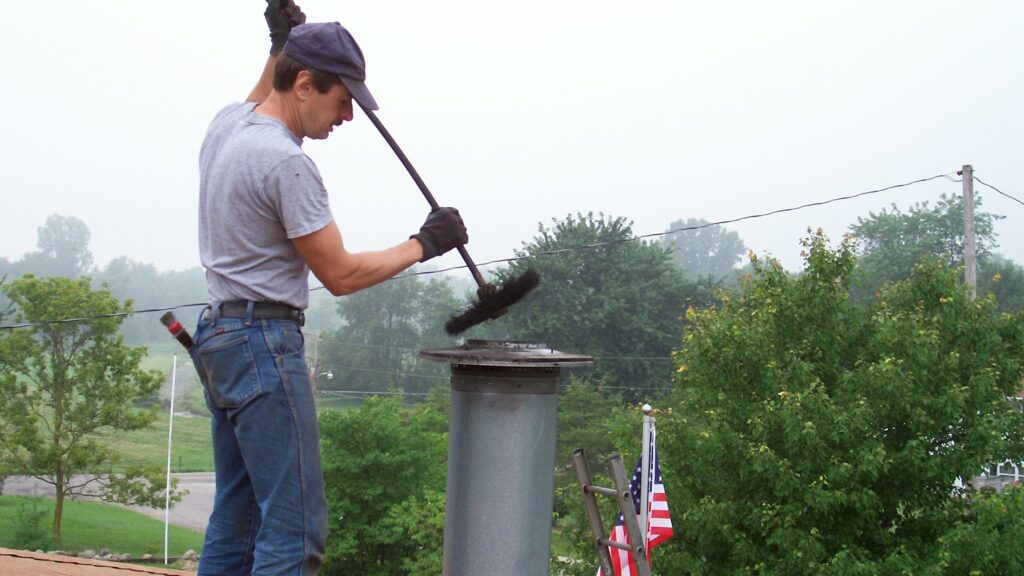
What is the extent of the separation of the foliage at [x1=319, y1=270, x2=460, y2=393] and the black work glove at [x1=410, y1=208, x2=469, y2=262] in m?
48.7

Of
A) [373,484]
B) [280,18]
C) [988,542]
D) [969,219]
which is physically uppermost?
[969,219]

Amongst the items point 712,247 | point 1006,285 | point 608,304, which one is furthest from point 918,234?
point 712,247

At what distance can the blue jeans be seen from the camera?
206 centimetres

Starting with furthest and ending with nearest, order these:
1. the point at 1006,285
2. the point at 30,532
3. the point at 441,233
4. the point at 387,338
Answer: the point at 387,338, the point at 1006,285, the point at 30,532, the point at 441,233

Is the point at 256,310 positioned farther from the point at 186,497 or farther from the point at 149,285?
the point at 149,285

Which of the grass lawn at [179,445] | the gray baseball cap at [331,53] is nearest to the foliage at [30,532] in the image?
the grass lawn at [179,445]

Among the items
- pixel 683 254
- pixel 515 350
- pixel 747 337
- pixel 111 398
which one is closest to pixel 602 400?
pixel 111 398

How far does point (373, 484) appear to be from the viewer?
24859 millimetres

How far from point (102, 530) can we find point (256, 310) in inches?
1571

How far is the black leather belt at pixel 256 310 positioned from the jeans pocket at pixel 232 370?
0.18ft

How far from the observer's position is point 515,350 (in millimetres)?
3016

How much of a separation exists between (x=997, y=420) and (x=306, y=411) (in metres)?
17.5

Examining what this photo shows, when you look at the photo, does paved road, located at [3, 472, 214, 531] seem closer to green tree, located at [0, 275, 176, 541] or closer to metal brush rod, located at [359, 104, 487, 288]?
green tree, located at [0, 275, 176, 541]

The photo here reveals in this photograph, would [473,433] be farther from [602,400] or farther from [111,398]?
[602,400]
